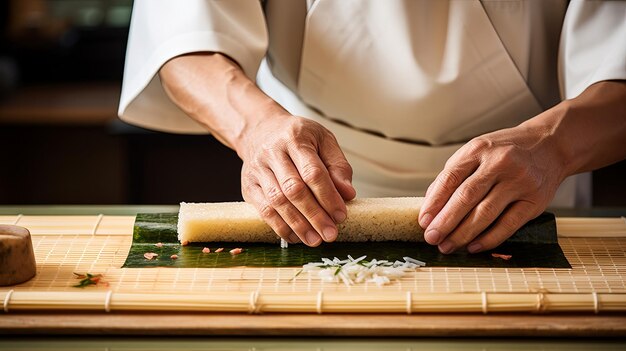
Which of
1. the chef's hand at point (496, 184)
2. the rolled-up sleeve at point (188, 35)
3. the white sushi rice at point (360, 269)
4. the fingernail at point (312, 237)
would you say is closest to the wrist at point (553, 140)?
the chef's hand at point (496, 184)

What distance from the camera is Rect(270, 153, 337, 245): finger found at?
166cm

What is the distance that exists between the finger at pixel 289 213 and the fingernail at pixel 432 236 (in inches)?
8.0

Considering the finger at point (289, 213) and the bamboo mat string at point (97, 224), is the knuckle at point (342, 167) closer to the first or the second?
the finger at point (289, 213)

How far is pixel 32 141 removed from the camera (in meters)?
4.87

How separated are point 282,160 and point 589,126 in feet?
2.17

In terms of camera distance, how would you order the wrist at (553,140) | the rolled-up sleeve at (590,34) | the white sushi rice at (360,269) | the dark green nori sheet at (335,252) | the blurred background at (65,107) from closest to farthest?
the white sushi rice at (360,269), the dark green nori sheet at (335,252), the wrist at (553,140), the rolled-up sleeve at (590,34), the blurred background at (65,107)

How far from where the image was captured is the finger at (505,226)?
5.65 feet

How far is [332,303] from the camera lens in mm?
1445

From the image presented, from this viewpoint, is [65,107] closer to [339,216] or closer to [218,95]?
[218,95]

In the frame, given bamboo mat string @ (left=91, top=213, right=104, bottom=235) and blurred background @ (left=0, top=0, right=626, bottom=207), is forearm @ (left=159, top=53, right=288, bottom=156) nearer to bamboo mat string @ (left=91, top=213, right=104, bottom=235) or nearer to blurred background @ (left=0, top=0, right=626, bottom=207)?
bamboo mat string @ (left=91, top=213, right=104, bottom=235)

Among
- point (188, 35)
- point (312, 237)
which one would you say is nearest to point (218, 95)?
point (188, 35)

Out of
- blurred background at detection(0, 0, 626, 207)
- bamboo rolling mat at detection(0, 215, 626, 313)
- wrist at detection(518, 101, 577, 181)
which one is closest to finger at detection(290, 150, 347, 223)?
bamboo rolling mat at detection(0, 215, 626, 313)

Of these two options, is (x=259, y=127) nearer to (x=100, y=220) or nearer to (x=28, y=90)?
(x=100, y=220)

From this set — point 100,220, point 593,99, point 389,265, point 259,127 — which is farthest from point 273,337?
point 593,99
